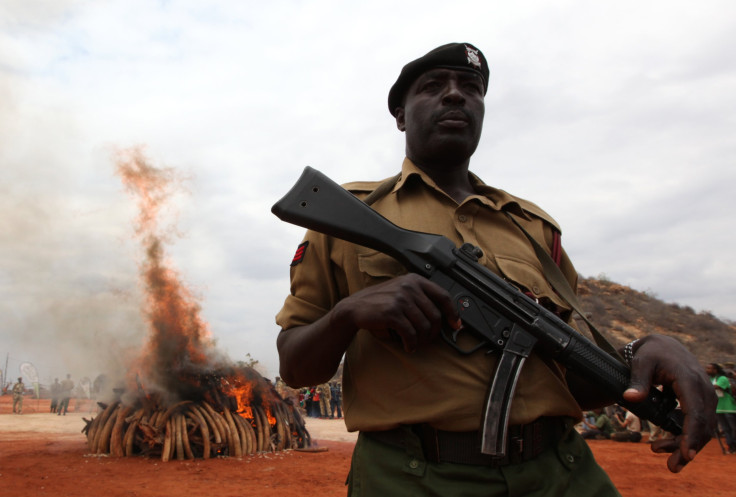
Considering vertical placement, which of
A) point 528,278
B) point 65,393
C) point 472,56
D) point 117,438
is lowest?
point 117,438

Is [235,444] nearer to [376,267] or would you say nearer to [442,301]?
[376,267]

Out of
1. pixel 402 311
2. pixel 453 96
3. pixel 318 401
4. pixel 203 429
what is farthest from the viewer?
pixel 318 401

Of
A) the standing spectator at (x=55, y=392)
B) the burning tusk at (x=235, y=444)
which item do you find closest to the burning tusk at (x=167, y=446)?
the burning tusk at (x=235, y=444)

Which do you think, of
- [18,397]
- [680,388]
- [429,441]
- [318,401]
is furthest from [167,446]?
[18,397]

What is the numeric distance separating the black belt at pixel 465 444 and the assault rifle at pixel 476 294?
24 centimetres

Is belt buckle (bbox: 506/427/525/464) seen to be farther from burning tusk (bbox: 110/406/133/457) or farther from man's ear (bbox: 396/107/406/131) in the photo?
burning tusk (bbox: 110/406/133/457)

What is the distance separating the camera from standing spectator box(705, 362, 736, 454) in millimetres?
10414

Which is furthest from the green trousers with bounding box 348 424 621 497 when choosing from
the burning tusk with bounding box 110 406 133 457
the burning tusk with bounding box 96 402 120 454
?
the burning tusk with bounding box 96 402 120 454

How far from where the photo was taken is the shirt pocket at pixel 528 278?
1.88 metres

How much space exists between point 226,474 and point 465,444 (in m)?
7.15

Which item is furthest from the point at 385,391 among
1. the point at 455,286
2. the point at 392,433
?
the point at 455,286

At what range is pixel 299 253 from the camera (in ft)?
6.29

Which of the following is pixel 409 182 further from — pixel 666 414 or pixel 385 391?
pixel 666 414

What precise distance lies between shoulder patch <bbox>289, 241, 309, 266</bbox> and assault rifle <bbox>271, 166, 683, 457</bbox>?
185mm
